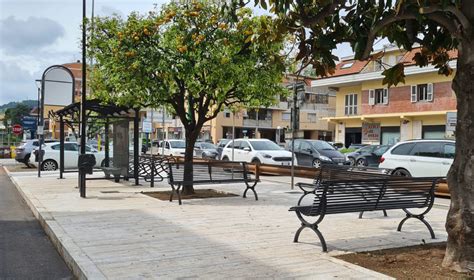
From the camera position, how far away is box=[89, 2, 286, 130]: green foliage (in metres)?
10.6

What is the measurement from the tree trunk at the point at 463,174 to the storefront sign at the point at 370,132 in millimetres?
39144

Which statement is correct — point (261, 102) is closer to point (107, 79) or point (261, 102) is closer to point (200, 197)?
point (200, 197)

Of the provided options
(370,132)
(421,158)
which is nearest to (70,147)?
(421,158)

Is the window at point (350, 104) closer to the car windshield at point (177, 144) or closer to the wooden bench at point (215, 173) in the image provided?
the car windshield at point (177, 144)

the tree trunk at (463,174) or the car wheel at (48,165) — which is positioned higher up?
the tree trunk at (463,174)

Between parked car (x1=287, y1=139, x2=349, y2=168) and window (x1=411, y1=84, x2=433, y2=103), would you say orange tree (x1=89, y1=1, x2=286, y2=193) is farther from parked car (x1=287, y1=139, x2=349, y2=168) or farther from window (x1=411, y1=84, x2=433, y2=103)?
window (x1=411, y1=84, x2=433, y2=103)

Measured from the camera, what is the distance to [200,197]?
474 inches

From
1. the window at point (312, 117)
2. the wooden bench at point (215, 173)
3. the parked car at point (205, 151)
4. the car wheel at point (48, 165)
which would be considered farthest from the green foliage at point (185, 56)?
the window at point (312, 117)

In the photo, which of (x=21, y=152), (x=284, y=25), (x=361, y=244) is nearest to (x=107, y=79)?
(x=284, y=25)

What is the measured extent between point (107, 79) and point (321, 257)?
8.30 meters

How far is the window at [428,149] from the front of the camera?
47.1 ft

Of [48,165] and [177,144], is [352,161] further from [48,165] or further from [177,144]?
[48,165]

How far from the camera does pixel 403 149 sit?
50.2 feet

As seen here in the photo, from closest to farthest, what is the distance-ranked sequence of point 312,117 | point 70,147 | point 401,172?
point 401,172, point 70,147, point 312,117
